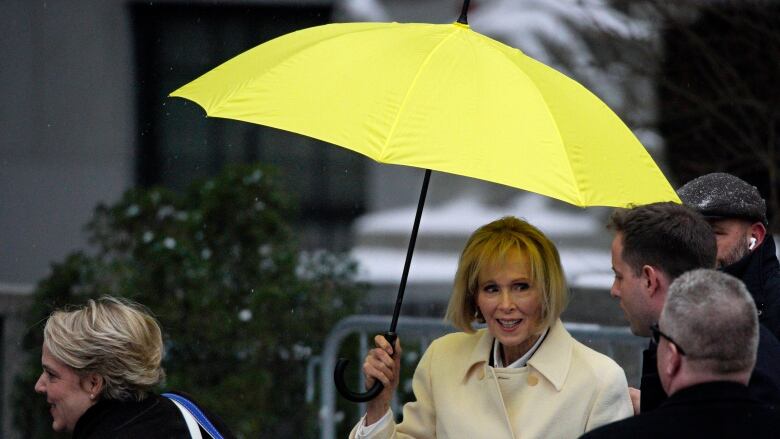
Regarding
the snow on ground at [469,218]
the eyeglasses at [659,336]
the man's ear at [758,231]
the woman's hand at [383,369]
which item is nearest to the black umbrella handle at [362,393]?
the woman's hand at [383,369]

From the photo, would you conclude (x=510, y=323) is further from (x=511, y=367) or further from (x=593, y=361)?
(x=593, y=361)

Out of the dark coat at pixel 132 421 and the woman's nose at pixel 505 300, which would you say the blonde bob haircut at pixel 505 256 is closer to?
the woman's nose at pixel 505 300

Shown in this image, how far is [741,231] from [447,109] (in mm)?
1263

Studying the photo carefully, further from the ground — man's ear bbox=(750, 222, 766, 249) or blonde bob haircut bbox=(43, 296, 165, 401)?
man's ear bbox=(750, 222, 766, 249)

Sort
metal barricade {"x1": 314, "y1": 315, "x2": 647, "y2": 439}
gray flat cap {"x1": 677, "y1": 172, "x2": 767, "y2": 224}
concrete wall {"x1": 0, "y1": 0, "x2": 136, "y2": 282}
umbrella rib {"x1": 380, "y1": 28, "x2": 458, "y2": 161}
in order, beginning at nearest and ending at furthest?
umbrella rib {"x1": 380, "y1": 28, "x2": 458, "y2": 161}, gray flat cap {"x1": 677, "y1": 172, "x2": 767, "y2": 224}, metal barricade {"x1": 314, "y1": 315, "x2": 647, "y2": 439}, concrete wall {"x1": 0, "y1": 0, "x2": 136, "y2": 282}

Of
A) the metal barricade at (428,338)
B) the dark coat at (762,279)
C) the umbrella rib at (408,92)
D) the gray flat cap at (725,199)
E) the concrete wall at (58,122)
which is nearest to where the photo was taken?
the umbrella rib at (408,92)

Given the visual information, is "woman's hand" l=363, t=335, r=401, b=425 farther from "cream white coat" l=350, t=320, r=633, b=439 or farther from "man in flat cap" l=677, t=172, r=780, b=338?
"man in flat cap" l=677, t=172, r=780, b=338

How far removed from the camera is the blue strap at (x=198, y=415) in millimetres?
3920

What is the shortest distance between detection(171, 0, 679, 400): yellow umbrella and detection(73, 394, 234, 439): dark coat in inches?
21.4

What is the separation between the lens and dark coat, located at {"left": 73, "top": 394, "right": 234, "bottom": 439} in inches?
148

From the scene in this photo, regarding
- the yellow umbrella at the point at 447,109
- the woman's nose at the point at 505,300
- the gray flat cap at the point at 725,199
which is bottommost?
the woman's nose at the point at 505,300

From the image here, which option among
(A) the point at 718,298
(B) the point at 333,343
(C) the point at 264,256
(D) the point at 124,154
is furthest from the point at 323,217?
(A) the point at 718,298

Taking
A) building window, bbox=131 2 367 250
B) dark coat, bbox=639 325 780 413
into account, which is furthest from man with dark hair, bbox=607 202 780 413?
building window, bbox=131 2 367 250

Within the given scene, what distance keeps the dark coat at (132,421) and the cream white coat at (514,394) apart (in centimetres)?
60
